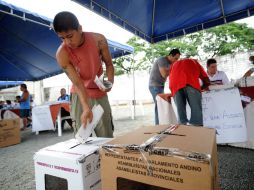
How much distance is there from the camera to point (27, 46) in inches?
244

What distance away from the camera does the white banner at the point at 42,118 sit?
203 inches

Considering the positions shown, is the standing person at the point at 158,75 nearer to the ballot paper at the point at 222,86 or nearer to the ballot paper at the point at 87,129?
the ballot paper at the point at 222,86

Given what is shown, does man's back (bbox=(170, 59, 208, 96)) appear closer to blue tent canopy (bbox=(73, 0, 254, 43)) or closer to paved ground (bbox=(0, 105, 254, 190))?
paved ground (bbox=(0, 105, 254, 190))

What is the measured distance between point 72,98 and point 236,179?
1.51 meters

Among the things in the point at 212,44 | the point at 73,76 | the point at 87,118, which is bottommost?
the point at 87,118

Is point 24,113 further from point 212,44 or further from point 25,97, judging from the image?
point 212,44

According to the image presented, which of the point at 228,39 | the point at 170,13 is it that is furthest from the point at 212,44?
the point at 170,13

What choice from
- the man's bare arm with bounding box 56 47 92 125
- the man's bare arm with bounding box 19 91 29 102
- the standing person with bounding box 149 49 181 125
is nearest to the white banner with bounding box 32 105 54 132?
the man's bare arm with bounding box 19 91 29 102

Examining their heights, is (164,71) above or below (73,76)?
above

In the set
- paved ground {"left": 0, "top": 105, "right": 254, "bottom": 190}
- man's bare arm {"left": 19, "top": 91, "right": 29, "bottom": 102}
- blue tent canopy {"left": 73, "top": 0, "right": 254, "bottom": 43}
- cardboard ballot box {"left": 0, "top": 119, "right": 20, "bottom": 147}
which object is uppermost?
blue tent canopy {"left": 73, "top": 0, "right": 254, "bottom": 43}

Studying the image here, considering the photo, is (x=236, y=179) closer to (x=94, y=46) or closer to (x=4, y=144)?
(x=94, y=46)

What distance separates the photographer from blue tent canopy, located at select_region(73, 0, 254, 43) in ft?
12.1

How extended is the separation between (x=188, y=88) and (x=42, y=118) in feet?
12.7

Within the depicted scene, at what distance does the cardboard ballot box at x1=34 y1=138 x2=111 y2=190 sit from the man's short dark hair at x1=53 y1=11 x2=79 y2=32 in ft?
2.29
